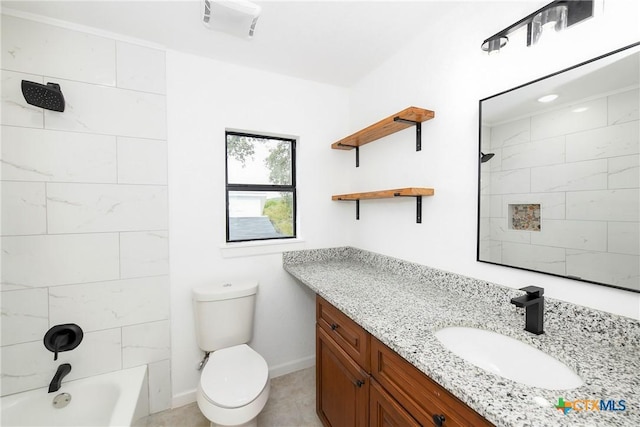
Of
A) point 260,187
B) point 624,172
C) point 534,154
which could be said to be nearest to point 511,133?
point 534,154

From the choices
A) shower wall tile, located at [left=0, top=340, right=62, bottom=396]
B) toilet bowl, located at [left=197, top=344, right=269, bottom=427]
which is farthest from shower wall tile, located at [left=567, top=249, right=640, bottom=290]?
shower wall tile, located at [left=0, top=340, right=62, bottom=396]

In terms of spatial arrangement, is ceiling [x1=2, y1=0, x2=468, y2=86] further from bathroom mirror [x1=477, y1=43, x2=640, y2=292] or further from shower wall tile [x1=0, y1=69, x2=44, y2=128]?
bathroom mirror [x1=477, y1=43, x2=640, y2=292]

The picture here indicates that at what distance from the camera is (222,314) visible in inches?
69.9

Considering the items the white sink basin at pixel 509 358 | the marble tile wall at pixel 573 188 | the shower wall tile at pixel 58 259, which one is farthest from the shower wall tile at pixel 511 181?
Result: the shower wall tile at pixel 58 259

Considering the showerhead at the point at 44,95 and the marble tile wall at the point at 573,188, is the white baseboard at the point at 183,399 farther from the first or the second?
the marble tile wall at the point at 573,188

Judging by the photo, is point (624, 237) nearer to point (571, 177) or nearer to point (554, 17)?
point (571, 177)

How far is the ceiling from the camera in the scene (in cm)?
142

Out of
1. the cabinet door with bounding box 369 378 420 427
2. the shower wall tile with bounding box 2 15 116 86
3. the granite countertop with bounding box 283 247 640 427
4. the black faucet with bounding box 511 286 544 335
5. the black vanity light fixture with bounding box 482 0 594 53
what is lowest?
the cabinet door with bounding box 369 378 420 427

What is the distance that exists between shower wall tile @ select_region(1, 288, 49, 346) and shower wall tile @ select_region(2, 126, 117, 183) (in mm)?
645

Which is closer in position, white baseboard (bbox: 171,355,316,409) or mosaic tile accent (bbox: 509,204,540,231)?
mosaic tile accent (bbox: 509,204,540,231)

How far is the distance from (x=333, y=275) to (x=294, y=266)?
430 mm

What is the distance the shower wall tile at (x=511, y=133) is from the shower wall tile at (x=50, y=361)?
2.40 meters

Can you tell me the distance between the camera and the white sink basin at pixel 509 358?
833mm

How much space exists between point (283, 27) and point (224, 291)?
168 cm
